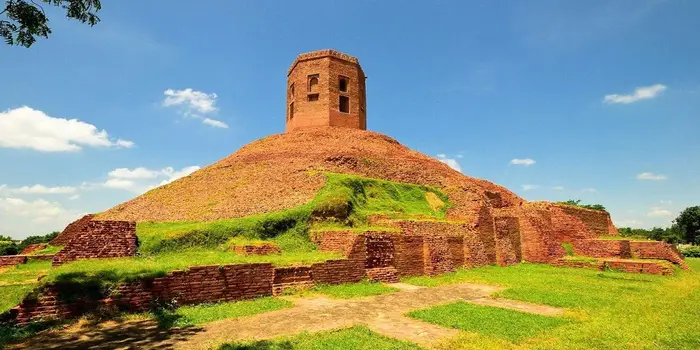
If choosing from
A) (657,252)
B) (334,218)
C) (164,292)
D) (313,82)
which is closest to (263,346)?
(164,292)

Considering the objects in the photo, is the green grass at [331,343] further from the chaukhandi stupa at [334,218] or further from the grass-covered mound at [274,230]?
the grass-covered mound at [274,230]

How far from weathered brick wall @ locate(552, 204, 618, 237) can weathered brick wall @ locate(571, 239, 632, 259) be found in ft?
9.68

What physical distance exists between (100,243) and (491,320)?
1209 centimetres

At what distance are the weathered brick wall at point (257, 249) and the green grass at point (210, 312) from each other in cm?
383

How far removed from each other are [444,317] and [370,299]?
249 cm

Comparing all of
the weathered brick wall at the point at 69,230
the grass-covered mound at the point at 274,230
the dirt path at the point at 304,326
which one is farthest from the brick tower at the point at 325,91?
the dirt path at the point at 304,326

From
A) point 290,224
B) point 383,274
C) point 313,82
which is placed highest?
point 313,82

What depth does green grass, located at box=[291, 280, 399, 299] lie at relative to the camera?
10000mm

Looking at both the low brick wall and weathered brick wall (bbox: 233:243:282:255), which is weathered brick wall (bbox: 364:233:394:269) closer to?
weathered brick wall (bbox: 233:243:282:255)

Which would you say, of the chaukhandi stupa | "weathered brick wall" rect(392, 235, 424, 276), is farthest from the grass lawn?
the chaukhandi stupa

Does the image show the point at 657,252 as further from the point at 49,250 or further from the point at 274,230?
the point at 49,250

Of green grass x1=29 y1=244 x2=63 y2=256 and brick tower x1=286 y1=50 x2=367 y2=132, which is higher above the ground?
brick tower x1=286 y1=50 x2=367 y2=132

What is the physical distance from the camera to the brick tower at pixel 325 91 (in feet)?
101

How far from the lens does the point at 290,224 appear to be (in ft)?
52.0
